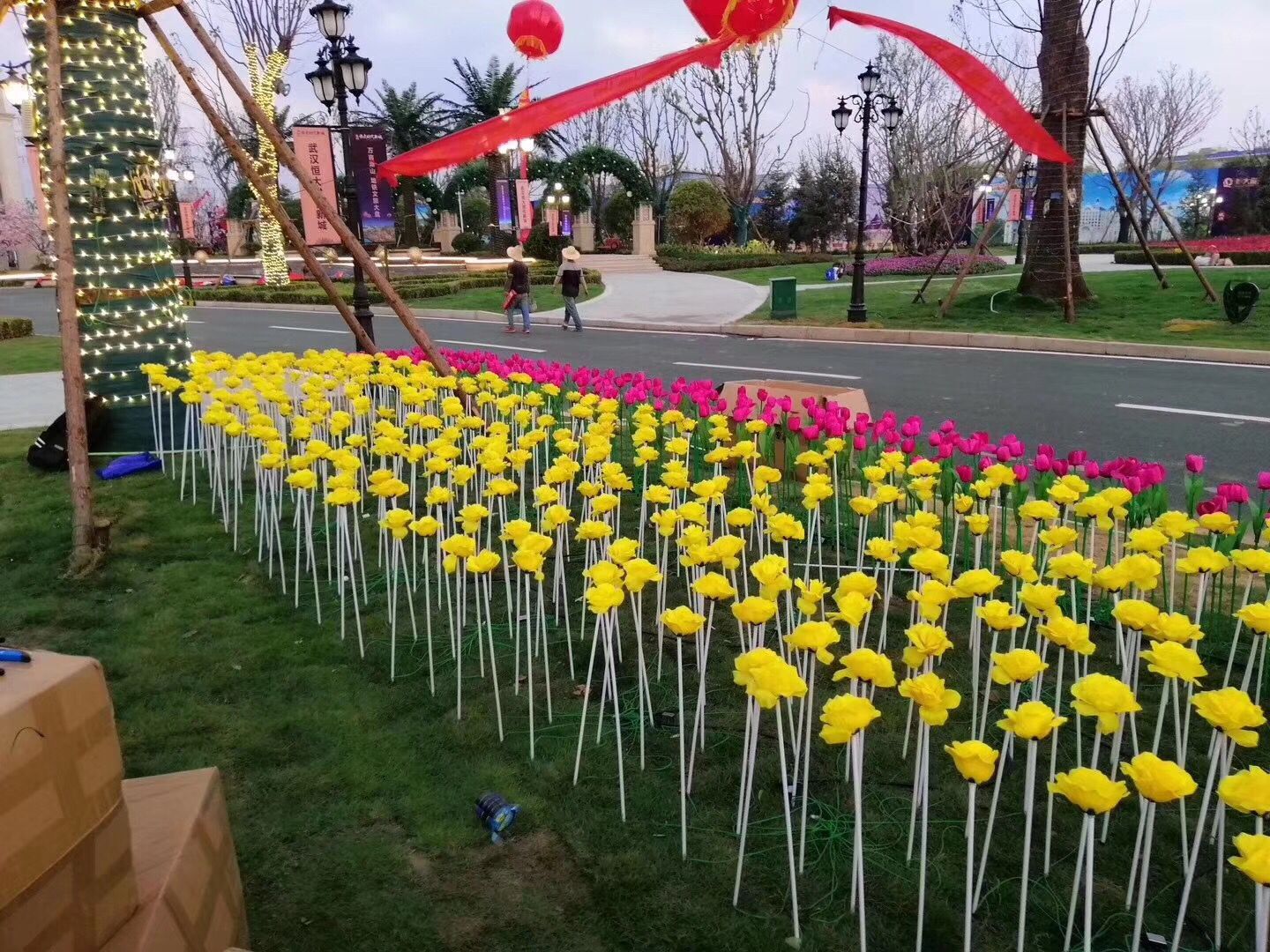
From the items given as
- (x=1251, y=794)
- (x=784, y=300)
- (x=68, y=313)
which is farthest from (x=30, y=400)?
(x=784, y=300)

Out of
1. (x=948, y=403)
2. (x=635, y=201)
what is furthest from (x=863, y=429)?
(x=635, y=201)

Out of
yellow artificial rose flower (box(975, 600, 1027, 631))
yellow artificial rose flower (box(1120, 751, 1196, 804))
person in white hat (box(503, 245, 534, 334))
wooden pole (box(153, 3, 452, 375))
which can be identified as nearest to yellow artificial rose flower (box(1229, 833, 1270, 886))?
yellow artificial rose flower (box(1120, 751, 1196, 804))

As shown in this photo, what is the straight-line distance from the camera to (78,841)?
1.48 meters

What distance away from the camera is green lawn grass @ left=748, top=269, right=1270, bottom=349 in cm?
1465

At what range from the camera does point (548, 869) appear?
2537 mm

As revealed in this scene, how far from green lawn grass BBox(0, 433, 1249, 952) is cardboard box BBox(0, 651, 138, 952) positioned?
0.87 m

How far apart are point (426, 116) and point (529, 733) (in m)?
50.9

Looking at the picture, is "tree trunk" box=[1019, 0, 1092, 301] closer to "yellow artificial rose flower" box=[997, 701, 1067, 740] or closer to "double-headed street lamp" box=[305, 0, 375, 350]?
"double-headed street lamp" box=[305, 0, 375, 350]

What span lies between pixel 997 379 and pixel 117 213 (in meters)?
9.71

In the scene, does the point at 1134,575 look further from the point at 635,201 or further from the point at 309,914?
the point at 635,201

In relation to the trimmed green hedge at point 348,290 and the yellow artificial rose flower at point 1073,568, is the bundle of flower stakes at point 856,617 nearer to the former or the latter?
the yellow artificial rose flower at point 1073,568

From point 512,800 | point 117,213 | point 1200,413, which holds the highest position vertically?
point 117,213

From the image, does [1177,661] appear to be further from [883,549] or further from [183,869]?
[183,869]

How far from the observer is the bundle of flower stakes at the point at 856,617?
2090 millimetres
